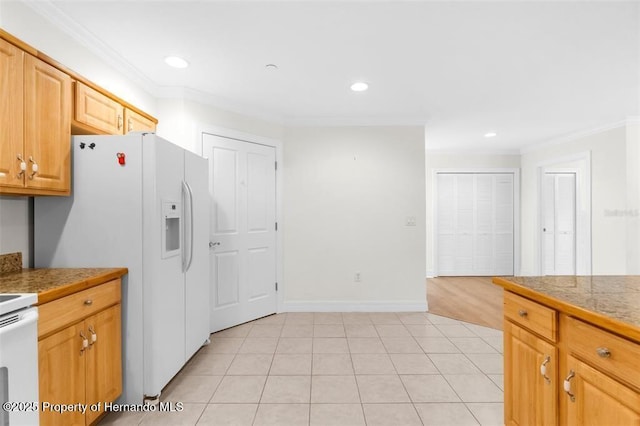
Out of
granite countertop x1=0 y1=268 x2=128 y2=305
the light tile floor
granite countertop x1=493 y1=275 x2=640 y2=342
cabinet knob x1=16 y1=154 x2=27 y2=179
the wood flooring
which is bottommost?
the wood flooring

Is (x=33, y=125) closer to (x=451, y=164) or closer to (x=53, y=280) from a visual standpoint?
(x=53, y=280)

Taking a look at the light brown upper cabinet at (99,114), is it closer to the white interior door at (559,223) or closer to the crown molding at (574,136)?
the crown molding at (574,136)

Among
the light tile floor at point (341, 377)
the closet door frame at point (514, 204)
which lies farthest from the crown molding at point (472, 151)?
the light tile floor at point (341, 377)

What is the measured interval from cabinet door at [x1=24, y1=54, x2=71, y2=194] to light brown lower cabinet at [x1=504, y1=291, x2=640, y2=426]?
2.65 m

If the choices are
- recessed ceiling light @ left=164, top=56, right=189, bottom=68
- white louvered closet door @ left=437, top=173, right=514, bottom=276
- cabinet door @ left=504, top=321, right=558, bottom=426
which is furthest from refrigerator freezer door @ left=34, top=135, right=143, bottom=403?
white louvered closet door @ left=437, top=173, right=514, bottom=276

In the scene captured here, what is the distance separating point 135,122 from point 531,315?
10.3 feet

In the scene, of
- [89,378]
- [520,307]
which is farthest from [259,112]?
[520,307]

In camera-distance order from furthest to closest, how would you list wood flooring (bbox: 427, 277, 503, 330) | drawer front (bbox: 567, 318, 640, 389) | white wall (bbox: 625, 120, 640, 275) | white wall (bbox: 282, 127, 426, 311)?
white wall (bbox: 282, 127, 426, 311) < white wall (bbox: 625, 120, 640, 275) < wood flooring (bbox: 427, 277, 503, 330) < drawer front (bbox: 567, 318, 640, 389)

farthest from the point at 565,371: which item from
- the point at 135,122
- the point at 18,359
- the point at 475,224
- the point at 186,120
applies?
the point at 475,224

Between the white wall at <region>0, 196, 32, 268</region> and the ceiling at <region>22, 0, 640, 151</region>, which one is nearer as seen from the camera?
the white wall at <region>0, 196, 32, 268</region>

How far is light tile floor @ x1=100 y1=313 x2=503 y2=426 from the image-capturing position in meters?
1.91

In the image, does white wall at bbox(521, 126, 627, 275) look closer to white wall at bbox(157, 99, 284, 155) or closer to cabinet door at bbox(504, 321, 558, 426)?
cabinet door at bbox(504, 321, 558, 426)

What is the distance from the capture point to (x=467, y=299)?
4512 mm

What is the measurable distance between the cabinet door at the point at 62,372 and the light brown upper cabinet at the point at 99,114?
136 cm
